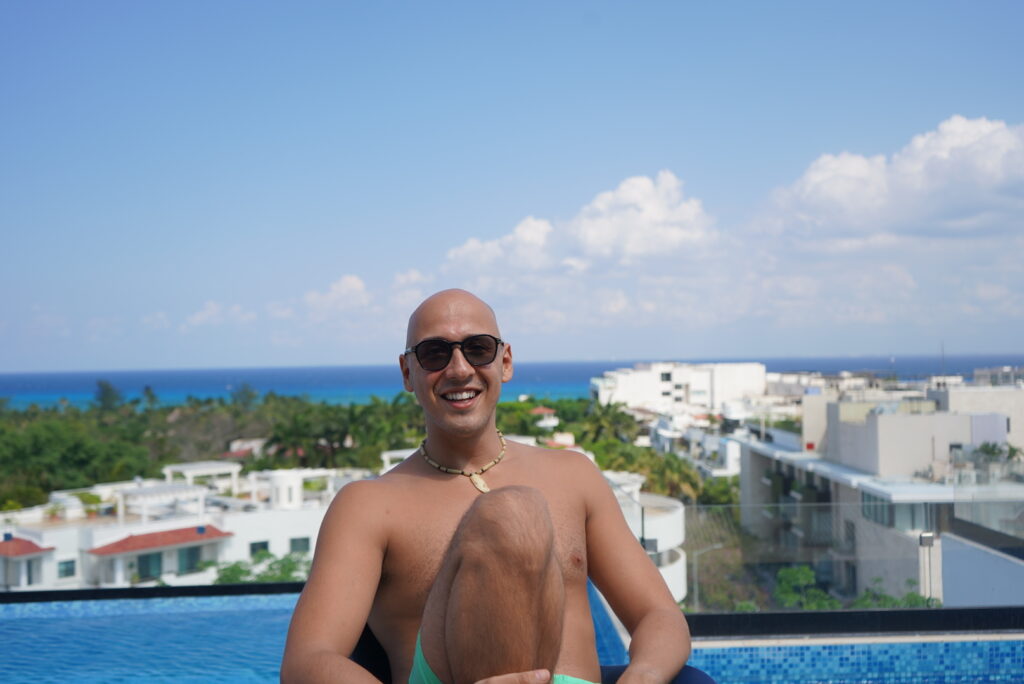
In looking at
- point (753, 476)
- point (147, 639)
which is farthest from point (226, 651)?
point (753, 476)

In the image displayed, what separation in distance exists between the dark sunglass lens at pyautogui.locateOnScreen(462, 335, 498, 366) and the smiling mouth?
0.06 metres

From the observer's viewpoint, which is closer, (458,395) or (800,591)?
(458,395)

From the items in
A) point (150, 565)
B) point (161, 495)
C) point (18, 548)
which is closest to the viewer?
point (18, 548)

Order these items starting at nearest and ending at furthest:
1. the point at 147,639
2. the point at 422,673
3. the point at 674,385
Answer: the point at 422,673, the point at 147,639, the point at 674,385

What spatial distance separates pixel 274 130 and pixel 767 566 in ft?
110

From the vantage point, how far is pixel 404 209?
37.8 m

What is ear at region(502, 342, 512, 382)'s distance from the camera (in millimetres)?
2037

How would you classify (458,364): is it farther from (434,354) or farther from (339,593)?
(339,593)

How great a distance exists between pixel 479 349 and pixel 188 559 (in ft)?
37.1

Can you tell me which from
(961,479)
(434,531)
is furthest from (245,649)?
(961,479)

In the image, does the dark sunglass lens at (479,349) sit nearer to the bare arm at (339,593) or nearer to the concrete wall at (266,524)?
the bare arm at (339,593)

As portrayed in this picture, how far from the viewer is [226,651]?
21.1 ft

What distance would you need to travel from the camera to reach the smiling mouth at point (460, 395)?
6.33 feet

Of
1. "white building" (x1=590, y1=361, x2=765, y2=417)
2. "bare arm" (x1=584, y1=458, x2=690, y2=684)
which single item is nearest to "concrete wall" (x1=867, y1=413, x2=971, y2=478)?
"bare arm" (x1=584, y1=458, x2=690, y2=684)
